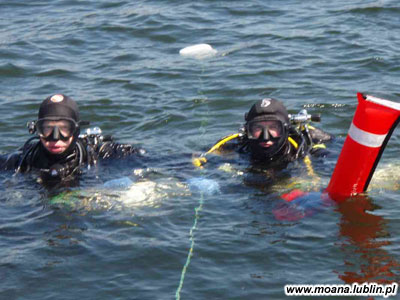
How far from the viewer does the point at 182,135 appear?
28.0ft

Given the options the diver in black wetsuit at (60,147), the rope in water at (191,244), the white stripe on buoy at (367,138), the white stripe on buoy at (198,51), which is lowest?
the rope in water at (191,244)

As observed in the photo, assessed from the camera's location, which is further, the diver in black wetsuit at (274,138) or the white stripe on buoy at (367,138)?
the diver in black wetsuit at (274,138)

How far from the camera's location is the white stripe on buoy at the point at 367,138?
18.2 ft

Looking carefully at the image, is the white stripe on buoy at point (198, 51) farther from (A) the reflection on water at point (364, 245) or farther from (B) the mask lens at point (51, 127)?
(A) the reflection on water at point (364, 245)

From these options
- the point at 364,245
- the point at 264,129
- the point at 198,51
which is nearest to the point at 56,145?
the point at 264,129

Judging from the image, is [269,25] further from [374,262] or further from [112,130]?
[374,262]

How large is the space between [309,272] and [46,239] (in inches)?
84.7

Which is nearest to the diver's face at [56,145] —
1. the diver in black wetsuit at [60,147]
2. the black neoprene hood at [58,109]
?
the diver in black wetsuit at [60,147]

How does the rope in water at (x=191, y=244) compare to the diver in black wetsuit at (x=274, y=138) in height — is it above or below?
below

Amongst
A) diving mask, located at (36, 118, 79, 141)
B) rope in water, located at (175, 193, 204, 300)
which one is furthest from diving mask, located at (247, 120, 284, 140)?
diving mask, located at (36, 118, 79, 141)

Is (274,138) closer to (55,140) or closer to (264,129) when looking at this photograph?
(264,129)

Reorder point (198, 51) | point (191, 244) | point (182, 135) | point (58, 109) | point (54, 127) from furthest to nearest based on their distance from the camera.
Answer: point (198, 51) → point (182, 135) → point (58, 109) → point (54, 127) → point (191, 244)

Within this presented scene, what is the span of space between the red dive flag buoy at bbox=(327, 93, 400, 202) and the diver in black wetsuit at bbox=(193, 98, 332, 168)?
2.89ft

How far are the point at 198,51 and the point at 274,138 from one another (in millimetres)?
4427
